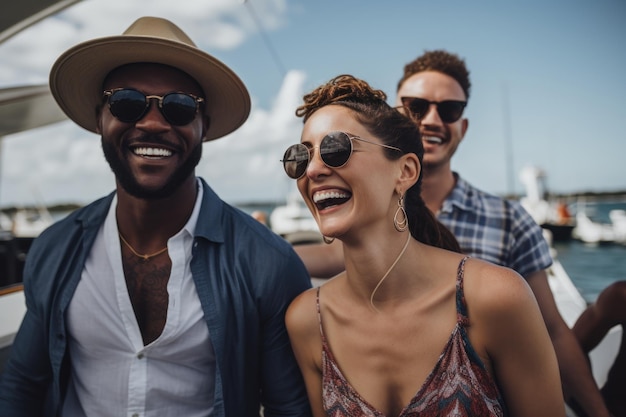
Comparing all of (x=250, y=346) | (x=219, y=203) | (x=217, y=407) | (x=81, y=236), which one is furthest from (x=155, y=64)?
(x=217, y=407)

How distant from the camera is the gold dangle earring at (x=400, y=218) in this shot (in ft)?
5.74

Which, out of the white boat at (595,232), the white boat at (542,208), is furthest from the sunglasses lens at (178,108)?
the white boat at (595,232)

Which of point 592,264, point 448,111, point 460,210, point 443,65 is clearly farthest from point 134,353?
point 592,264

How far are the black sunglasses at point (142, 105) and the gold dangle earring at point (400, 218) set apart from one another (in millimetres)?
1057

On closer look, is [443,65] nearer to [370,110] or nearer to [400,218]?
[370,110]

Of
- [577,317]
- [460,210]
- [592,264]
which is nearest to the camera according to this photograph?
[460,210]

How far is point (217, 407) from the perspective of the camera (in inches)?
74.1

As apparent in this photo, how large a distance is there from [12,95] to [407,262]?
4.25 meters

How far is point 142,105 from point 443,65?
179 centimetres

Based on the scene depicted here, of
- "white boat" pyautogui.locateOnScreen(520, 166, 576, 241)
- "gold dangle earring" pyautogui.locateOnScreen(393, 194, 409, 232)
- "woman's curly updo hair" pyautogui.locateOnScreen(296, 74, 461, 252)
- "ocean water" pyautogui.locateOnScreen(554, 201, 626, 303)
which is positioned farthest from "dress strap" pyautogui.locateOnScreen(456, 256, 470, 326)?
"white boat" pyautogui.locateOnScreen(520, 166, 576, 241)

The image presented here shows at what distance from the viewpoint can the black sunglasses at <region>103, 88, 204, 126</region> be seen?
1977mm

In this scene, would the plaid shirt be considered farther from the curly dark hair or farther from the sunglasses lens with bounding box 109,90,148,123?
the sunglasses lens with bounding box 109,90,148,123

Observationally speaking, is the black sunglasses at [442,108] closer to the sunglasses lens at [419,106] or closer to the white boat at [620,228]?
the sunglasses lens at [419,106]

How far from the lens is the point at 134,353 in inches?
75.7
